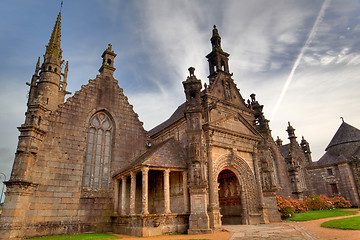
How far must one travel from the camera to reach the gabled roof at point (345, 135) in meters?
33.5

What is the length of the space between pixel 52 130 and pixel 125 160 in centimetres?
539

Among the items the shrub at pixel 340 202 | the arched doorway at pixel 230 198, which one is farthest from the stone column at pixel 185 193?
the shrub at pixel 340 202

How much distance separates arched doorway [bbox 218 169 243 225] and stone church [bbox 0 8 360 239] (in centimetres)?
8

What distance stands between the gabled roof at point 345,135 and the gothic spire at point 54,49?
1501 inches

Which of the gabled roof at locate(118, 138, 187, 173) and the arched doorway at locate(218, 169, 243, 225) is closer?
the gabled roof at locate(118, 138, 187, 173)

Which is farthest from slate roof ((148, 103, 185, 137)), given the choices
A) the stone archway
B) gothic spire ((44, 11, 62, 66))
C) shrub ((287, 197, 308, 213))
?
shrub ((287, 197, 308, 213))

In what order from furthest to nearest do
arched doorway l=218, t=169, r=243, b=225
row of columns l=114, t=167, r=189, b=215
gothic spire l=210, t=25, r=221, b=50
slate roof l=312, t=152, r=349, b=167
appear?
slate roof l=312, t=152, r=349, b=167, gothic spire l=210, t=25, r=221, b=50, arched doorway l=218, t=169, r=243, b=225, row of columns l=114, t=167, r=189, b=215

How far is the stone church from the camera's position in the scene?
13.4 m

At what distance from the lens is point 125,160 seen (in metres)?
17.5

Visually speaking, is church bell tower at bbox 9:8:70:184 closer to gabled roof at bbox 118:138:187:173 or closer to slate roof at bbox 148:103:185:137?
gabled roof at bbox 118:138:187:173


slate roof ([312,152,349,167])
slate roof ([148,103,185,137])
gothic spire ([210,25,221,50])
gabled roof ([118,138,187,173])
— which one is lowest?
gabled roof ([118,138,187,173])

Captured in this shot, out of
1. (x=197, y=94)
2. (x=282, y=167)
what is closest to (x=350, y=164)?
(x=282, y=167)

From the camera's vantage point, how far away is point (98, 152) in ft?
55.7

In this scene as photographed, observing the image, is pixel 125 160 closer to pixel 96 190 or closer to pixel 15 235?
pixel 96 190
